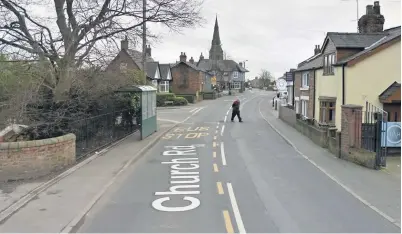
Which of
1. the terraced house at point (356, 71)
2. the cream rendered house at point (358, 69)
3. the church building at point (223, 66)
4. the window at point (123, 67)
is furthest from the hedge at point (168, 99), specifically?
the church building at point (223, 66)

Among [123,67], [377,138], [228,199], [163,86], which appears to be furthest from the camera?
[163,86]

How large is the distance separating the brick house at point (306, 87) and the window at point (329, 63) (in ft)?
3.96

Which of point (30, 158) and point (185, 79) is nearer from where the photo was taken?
point (30, 158)

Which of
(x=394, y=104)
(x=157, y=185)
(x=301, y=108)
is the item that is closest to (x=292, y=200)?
(x=157, y=185)

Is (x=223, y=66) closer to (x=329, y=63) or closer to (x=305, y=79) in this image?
(x=305, y=79)

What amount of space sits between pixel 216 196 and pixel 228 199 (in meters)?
Result: 0.38

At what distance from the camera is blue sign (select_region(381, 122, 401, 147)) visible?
15342 millimetres

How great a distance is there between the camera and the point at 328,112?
24.6 meters

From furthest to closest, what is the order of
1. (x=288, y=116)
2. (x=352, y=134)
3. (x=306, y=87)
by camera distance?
(x=306, y=87) → (x=288, y=116) → (x=352, y=134)

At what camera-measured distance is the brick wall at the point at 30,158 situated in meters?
10.8

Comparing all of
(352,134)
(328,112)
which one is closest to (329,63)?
(328,112)

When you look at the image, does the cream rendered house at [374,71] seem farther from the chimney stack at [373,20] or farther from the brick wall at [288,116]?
the chimney stack at [373,20]

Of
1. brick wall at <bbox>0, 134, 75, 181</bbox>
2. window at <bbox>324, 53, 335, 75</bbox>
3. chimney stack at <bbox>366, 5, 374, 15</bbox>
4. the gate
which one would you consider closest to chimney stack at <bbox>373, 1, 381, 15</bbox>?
chimney stack at <bbox>366, 5, 374, 15</bbox>

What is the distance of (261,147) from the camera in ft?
60.2
